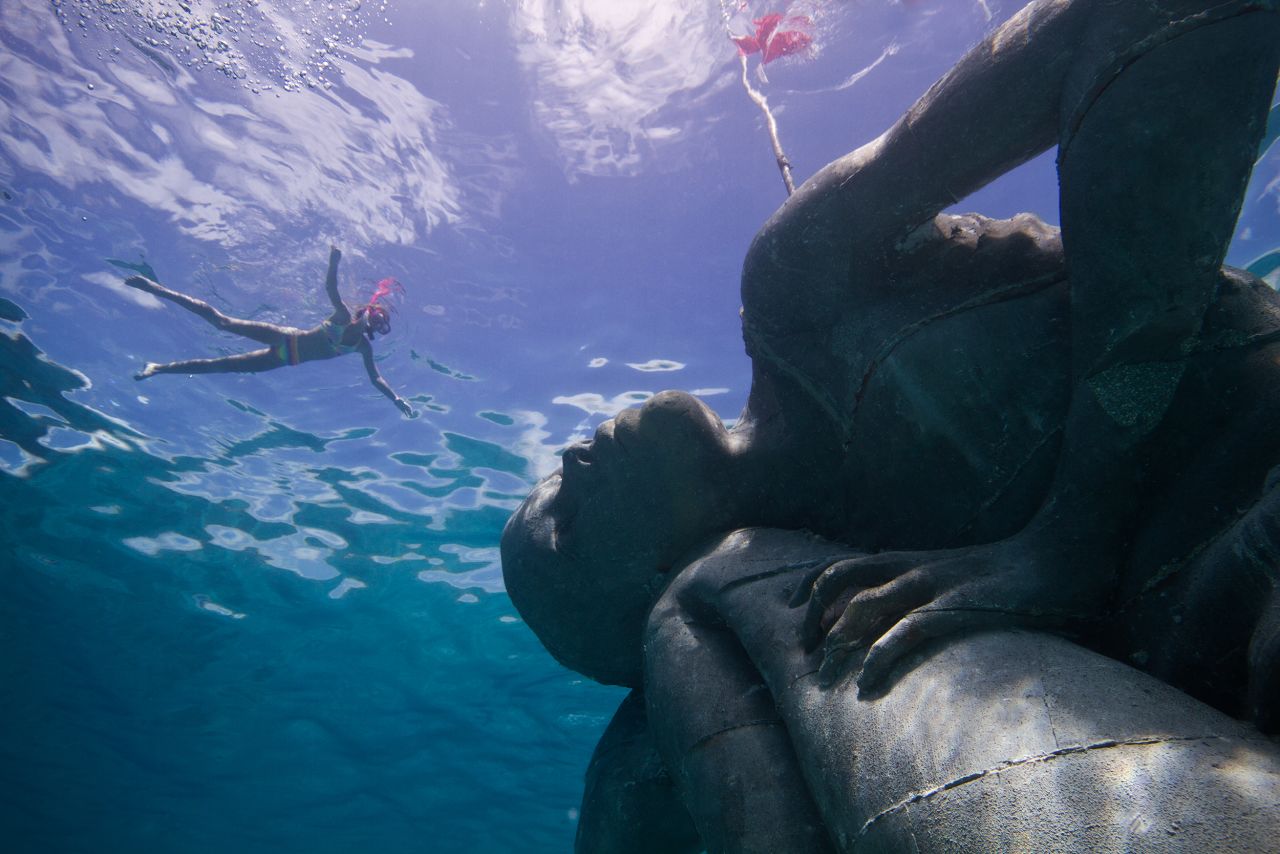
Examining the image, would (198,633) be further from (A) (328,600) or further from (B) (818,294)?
(B) (818,294)

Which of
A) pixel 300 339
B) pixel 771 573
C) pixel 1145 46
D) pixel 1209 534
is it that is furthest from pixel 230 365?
pixel 1209 534

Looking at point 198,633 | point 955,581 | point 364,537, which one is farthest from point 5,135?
point 198,633

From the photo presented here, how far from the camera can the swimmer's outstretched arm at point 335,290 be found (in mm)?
9578

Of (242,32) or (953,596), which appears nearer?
(953,596)

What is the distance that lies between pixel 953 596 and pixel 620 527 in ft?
5.67

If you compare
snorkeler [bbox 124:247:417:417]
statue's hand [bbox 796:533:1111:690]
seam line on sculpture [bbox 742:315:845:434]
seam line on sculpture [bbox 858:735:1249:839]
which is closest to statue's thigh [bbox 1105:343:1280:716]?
statue's hand [bbox 796:533:1111:690]

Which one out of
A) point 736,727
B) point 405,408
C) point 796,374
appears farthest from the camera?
point 405,408

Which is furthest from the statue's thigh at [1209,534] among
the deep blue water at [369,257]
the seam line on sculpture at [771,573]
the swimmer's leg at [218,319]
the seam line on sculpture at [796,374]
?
the swimmer's leg at [218,319]

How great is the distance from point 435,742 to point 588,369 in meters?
21.4

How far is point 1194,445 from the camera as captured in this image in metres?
1.83

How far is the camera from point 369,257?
1180 centimetres

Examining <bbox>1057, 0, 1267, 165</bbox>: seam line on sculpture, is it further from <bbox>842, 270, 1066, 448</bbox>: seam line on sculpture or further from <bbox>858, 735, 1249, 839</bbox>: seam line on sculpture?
<bbox>858, 735, 1249, 839</bbox>: seam line on sculpture

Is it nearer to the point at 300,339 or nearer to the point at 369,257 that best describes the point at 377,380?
the point at 300,339

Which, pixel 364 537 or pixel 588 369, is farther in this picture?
pixel 364 537
